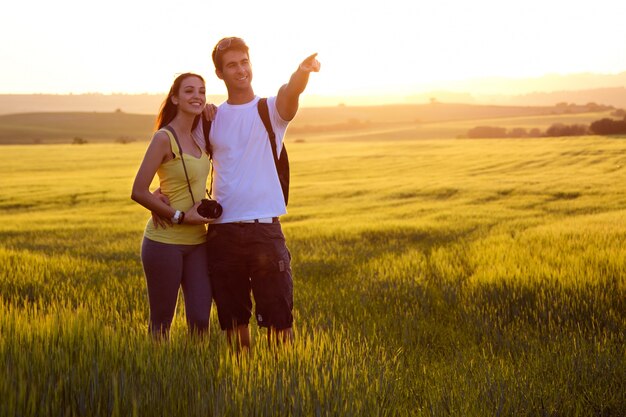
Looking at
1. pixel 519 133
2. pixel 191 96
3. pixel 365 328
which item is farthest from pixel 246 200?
pixel 519 133

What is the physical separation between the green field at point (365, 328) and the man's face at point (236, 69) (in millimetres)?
1495

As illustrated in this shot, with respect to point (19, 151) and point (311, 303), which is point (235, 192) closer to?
point (311, 303)

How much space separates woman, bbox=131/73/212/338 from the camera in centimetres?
404

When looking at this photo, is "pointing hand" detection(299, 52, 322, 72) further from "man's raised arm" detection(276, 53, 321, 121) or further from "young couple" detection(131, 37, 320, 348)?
"young couple" detection(131, 37, 320, 348)

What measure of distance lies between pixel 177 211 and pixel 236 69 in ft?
2.94

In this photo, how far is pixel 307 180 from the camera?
3259cm

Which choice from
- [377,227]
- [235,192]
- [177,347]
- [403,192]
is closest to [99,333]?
[177,347]

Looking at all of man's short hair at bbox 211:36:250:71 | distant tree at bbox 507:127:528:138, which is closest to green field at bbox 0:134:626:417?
man's short hair at bbox 211:36:250:71

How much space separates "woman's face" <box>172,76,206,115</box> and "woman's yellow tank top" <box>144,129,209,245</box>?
198 millimetres

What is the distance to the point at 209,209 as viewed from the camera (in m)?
4.02

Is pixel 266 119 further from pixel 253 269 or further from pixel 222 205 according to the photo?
pixel 253 269

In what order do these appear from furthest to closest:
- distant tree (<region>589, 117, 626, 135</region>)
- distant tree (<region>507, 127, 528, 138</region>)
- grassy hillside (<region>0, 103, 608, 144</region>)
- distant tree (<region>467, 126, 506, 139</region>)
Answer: grassy hillside (<region>0, 103, 608, 144</region>), distant tree (<region>467, 126, 506, 139</region>), distant tree (<region>507, 127, 528, 138</region>), distant tree (<region>589, 117, 626, 135</region>)

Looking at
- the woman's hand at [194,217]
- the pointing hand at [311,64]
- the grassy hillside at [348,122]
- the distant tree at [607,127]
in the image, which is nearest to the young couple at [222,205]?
the woman's hand at [194,217]

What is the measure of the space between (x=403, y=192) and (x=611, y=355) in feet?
66.3
